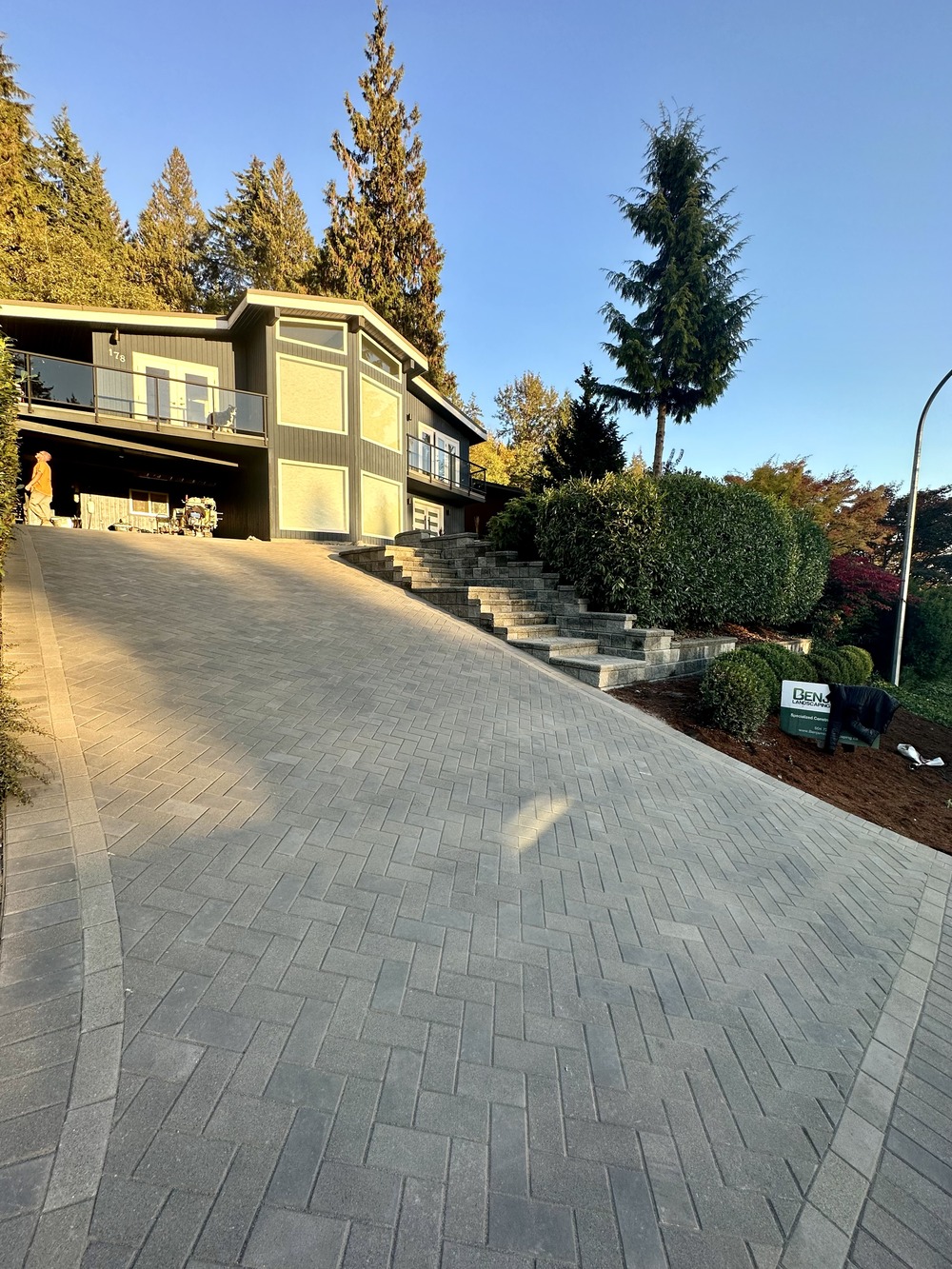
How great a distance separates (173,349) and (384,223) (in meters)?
16.1

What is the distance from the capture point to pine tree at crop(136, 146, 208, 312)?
30.8 metres

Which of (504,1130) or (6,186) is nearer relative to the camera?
(504,1130)

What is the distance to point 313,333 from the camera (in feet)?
51.6

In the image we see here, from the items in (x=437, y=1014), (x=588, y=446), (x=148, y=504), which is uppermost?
(x=588, y=446)

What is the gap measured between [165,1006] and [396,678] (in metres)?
4.27

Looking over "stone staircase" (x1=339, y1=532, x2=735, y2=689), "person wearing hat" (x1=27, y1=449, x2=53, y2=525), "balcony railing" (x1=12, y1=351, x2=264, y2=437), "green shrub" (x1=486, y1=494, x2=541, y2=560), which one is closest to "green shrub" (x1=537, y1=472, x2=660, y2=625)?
"stone staircase" (x1=339, y1=532, x2=735, y2=689)

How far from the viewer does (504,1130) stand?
1653 mm

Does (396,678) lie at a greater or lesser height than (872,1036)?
greater

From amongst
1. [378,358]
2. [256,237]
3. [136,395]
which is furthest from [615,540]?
[256,237]

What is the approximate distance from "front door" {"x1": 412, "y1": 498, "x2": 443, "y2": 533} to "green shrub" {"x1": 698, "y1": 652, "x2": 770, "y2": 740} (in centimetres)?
1520

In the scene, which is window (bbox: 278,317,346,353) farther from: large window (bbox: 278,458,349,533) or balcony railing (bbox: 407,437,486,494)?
balcony railing (bbox: 407,437,486,494)

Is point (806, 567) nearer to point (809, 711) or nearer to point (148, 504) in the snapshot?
point (809, 711)

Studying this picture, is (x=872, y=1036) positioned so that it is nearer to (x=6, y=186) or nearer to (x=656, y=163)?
(x=656, y=163)

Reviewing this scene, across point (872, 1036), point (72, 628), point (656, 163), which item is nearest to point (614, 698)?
point (872, 1036)
